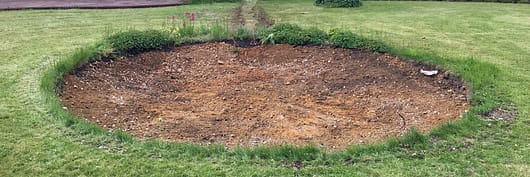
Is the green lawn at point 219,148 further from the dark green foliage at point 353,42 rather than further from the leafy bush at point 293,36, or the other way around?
the leafy bush at point 293,36

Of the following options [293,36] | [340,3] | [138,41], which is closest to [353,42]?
[293,36]

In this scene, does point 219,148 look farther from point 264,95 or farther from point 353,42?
point 353,42

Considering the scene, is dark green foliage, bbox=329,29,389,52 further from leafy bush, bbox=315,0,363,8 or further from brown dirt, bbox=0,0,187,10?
brown dirt, bbox=0,0,187,10

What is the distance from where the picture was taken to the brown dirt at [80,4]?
31.4 ft

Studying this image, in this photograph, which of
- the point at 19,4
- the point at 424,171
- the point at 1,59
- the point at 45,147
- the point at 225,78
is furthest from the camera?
the point at 19,4

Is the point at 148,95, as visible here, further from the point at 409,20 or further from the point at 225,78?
the point at 409,20

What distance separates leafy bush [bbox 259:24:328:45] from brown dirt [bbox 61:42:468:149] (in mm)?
115

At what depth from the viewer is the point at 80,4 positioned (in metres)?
10.1

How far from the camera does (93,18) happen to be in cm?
838

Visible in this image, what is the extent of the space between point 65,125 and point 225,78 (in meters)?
1.75

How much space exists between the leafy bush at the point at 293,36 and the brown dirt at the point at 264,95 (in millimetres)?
115

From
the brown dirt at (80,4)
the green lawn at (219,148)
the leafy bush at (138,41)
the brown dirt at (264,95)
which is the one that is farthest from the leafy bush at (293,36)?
the brown dirt at (80,4)

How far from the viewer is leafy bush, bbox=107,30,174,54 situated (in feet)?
17.7

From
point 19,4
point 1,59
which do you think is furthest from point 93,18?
point 1,59
